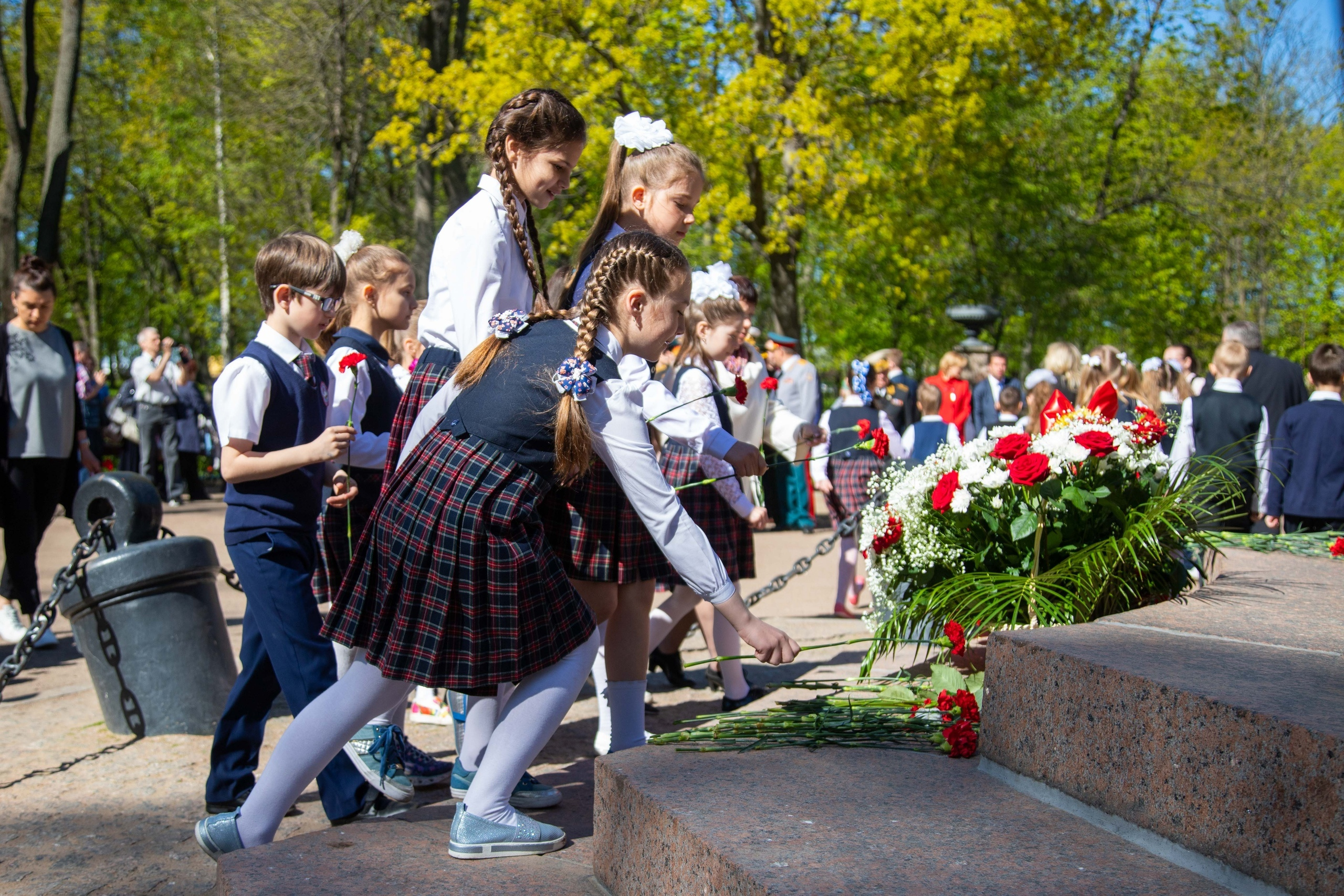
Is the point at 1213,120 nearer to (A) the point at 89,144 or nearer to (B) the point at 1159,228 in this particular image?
(B) the point at 1159,228

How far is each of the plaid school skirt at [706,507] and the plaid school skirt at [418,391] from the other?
1.44 meters

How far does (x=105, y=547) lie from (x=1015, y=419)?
22.3 feet

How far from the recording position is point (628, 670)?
3502 millimetres

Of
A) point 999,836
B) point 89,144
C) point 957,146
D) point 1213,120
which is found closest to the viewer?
point 999,836

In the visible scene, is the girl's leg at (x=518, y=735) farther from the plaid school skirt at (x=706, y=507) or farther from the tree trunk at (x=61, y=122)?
the tree trunk at (x=61, y=122)

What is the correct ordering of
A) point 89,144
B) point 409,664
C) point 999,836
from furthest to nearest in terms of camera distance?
point 89,144, point 409,664, point 999,836

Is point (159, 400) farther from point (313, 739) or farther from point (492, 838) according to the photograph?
point (492, 838)

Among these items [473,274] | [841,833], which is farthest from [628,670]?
[841,833]

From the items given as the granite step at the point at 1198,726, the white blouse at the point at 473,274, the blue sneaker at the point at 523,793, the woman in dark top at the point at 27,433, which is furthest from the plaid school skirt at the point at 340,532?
the woman in dark top at the point at 27,433

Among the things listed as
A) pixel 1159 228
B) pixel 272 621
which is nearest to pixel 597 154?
pixel 272 621

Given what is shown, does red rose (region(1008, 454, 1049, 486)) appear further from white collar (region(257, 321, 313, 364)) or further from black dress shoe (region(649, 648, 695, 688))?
black dress shoe (region(649, 648, 695, 688))

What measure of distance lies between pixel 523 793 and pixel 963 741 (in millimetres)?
1348

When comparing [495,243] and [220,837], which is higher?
[495,243]

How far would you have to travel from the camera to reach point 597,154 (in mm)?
15367
